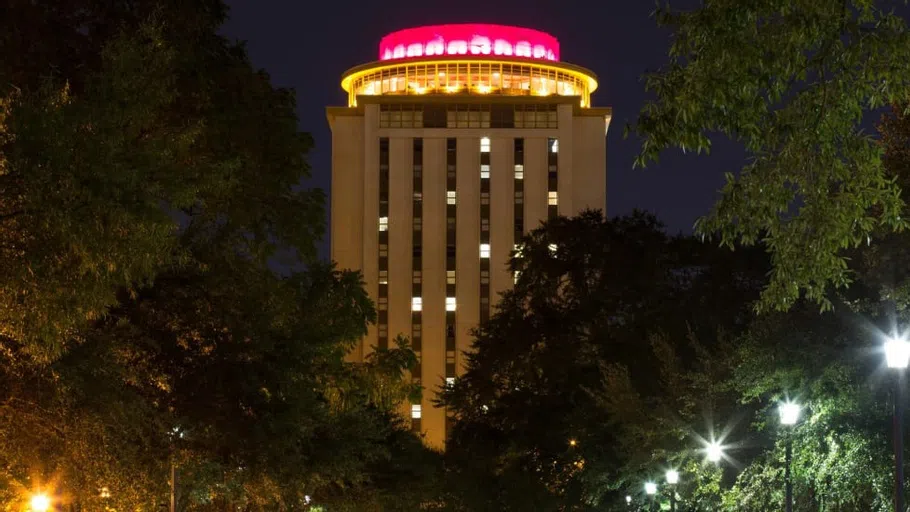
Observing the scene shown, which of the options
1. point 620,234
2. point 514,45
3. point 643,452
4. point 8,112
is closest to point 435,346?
point 514,45

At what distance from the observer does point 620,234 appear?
54469 millimetres

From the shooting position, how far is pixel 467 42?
147375 mm

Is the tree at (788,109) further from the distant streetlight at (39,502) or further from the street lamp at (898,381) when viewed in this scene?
the distant streetlight at (39,502)

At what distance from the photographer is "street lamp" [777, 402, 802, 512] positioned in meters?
27.2

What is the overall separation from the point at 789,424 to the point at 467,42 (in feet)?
403

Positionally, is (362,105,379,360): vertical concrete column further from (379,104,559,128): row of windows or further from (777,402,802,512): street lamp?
(777,402,802,512): street lamp

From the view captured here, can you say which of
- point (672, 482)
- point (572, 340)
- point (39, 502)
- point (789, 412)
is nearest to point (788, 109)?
point (39, 502)

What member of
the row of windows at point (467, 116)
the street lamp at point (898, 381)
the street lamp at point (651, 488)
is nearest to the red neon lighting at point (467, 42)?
the row of windows at point (467, 116)

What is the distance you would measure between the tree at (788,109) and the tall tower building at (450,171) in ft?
434

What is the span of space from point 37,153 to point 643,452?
2681cm

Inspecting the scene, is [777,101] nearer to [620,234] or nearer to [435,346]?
[620,234]

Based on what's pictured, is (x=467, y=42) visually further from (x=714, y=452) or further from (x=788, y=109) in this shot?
(x=788, y=109)

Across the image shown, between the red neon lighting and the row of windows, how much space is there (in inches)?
231

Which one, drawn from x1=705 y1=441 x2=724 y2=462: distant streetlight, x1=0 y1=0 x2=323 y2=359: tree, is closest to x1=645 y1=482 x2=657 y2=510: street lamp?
x1=705 y1=441 x2=724 y2=462: distant streetlight
